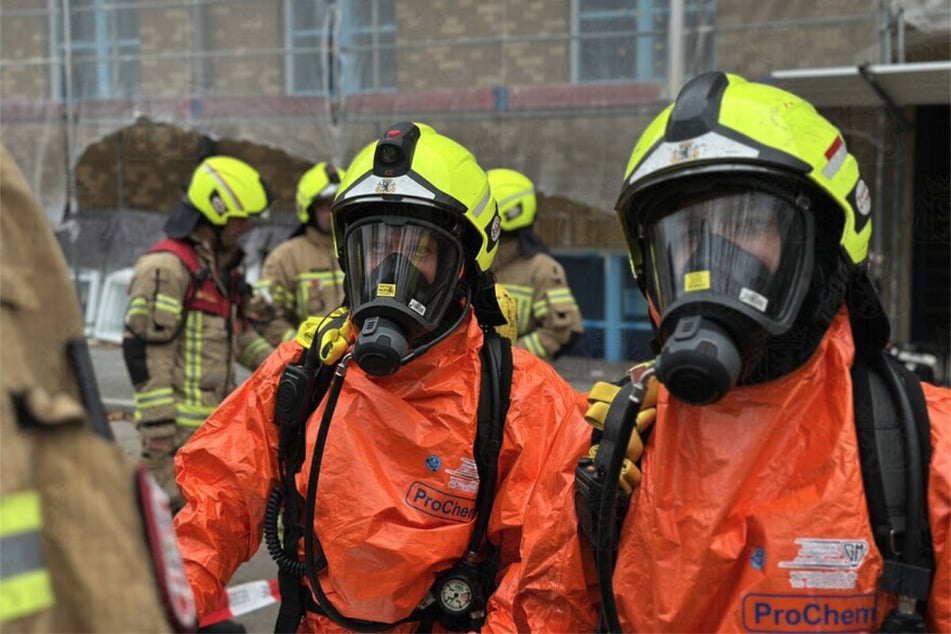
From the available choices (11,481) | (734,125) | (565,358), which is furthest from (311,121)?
(11,481)

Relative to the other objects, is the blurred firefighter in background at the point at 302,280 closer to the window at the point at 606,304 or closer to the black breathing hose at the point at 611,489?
the window at the point at 606,304

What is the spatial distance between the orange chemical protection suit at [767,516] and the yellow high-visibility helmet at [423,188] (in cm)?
88

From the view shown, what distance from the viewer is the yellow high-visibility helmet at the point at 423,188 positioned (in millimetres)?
2375

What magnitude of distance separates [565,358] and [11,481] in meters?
6.36

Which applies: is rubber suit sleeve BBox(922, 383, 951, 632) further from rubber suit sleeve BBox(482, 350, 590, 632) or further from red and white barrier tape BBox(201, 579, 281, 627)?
red and white barrier tape BBox(201, 579, 281, 627)

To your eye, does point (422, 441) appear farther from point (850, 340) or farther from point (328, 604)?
point (850, 340)

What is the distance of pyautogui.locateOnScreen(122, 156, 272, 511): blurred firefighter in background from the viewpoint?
15.9 feet

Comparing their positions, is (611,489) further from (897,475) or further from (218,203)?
(218,203)

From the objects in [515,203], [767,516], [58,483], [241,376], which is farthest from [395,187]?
[241,376]

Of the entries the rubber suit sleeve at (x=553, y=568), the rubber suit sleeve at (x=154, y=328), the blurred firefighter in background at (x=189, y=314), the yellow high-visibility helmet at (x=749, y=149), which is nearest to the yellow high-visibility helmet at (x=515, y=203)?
the blurred firefighter in background at (x=189, y=314)

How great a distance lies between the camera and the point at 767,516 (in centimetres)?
159

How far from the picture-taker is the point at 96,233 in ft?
32.5

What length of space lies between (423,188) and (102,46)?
8208mm

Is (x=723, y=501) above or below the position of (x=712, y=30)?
below
